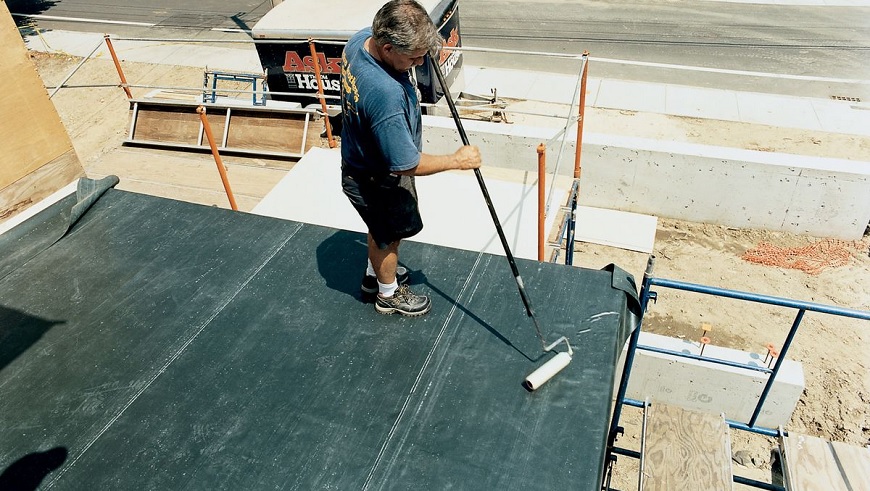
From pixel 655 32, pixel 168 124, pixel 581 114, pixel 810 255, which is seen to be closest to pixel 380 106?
pixel 581 114


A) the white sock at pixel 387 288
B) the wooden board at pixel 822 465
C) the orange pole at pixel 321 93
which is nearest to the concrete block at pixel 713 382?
the wooden board at pixel 822 465

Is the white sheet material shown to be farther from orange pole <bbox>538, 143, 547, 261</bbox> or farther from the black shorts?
the black shorts

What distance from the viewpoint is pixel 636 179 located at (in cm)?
832

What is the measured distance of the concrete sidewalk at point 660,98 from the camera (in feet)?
34.7

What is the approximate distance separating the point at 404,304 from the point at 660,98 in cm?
939

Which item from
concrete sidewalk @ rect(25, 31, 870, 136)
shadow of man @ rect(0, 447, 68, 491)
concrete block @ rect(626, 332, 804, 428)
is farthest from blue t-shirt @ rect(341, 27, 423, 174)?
concrete sidewalk @ rect(25, 31, 870, 136)

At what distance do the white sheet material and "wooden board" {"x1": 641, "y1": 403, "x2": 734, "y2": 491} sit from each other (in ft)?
7.28

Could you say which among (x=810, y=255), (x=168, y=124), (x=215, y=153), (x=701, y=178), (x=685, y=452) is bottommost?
(x=810, y=255)

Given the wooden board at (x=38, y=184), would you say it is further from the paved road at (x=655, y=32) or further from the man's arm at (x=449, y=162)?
the paved road at (x=655, y=32)

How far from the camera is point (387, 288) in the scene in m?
3.94

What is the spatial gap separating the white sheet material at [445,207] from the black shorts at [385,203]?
7.81 ft

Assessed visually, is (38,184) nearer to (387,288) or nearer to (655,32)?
(387,288)

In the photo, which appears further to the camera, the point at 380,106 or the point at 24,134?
the point at 24,134

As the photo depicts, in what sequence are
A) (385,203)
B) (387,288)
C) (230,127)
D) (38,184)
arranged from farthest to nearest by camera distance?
(230,127) → (38,184) → (387,288) → (385,203)
